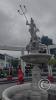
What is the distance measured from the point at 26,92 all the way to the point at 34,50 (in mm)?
1459

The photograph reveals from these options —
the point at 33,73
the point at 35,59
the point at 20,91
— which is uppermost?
the point at 35,59

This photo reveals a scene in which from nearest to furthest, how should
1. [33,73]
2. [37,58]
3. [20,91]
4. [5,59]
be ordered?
[37,58], [33,73], [20,91], [5,59]

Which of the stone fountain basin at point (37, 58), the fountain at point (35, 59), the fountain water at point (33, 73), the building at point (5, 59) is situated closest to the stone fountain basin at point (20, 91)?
the fountain water at point (33, 73)

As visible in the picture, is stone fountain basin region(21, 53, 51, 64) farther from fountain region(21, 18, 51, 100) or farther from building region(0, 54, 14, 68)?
building region(0, 54, 14, 68)

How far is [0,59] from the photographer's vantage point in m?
71.9

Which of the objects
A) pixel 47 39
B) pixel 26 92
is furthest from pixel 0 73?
pixel 47 39

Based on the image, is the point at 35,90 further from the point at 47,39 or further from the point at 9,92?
the point at 47,39

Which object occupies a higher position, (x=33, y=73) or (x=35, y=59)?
(x=35, y=59)

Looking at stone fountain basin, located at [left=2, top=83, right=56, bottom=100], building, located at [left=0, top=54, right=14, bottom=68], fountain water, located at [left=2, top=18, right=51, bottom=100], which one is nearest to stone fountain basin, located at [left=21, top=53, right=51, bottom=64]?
fountain water, located at [left=2, top=18, right=51, bottom=100]

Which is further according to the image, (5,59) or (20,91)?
(5,59)

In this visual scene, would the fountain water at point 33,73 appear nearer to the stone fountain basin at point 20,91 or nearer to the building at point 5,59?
the stone fountain basin at point 20,91

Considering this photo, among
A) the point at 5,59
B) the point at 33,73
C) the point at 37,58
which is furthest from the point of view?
the point at 5,59

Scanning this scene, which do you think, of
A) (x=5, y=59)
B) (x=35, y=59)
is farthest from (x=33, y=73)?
(x=5, y=59)

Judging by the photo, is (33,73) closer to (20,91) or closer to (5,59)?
(20,91)
